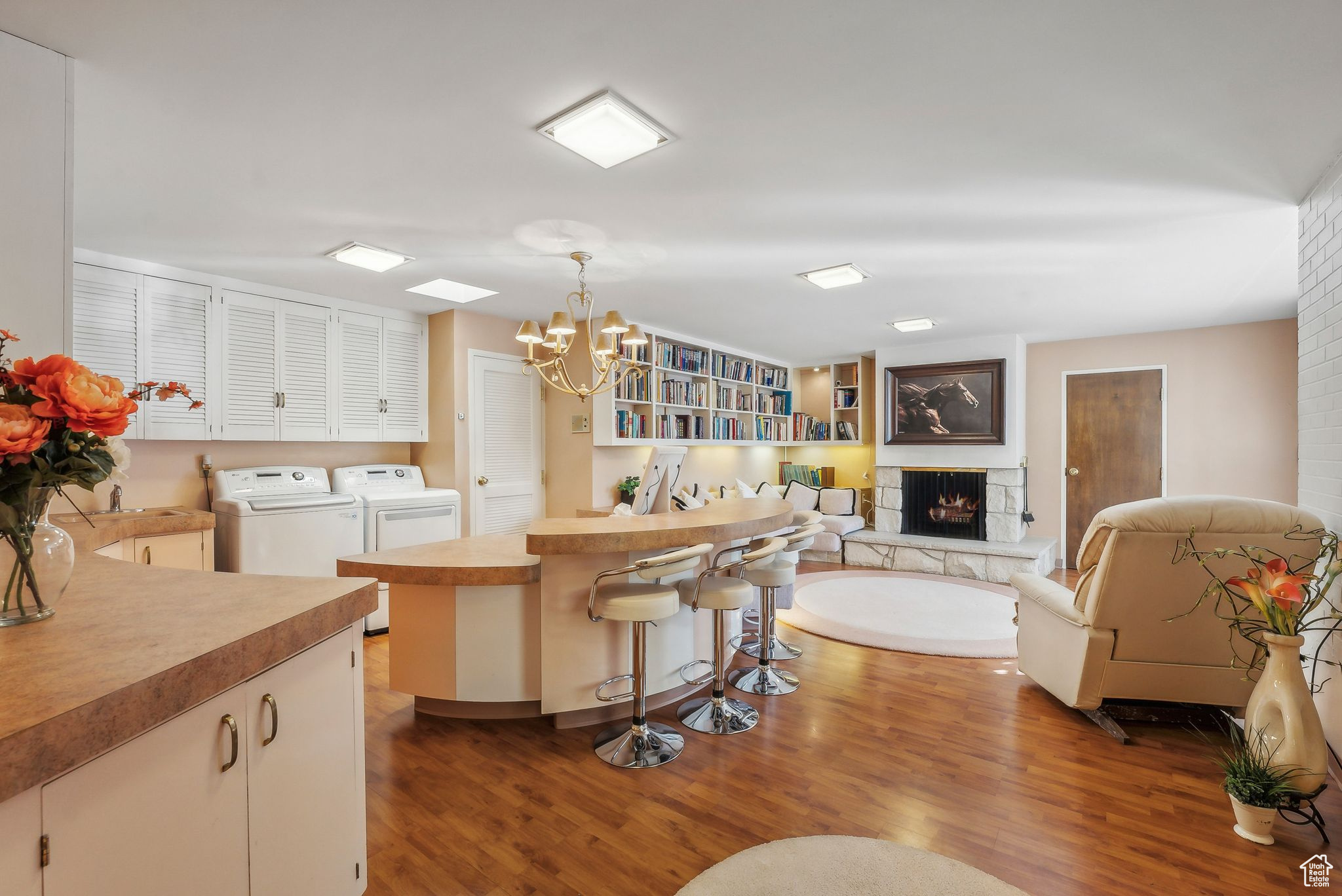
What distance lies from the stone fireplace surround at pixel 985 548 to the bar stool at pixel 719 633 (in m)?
3.85

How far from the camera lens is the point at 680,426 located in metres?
6.17

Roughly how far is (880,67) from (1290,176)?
2.16 m

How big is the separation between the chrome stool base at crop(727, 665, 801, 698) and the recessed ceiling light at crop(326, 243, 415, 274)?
3.11 meters

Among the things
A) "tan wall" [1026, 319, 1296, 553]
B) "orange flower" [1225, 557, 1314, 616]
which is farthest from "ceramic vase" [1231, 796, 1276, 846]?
"tan wall" [1026, 319, 1296, 553]

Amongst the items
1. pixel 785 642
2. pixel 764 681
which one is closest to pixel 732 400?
pixel 785 642

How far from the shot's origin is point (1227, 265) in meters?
3.77

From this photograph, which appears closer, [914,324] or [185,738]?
[185,738]

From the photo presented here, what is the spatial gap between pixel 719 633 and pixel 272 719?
2.00m

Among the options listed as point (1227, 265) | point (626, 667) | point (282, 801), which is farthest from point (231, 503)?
point (1227, 265)

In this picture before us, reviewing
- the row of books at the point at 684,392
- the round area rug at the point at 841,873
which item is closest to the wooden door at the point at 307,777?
the round area rug at the point at 841,873

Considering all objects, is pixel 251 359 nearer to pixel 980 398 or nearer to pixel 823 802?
pixel 823 802

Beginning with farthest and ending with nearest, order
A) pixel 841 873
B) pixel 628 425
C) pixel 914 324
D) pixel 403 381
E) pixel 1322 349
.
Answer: pixel 914 324 → pixel 628 425 → pixel 403 381 → pixel 1322 349 → pixel 841 873

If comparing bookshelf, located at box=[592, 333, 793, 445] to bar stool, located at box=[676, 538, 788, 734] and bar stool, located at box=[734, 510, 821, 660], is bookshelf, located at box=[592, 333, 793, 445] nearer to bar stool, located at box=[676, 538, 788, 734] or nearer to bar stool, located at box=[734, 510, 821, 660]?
bar stool, located at box=[734, 510, 821, 660]

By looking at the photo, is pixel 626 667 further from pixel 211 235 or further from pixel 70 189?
pixel 211 235
